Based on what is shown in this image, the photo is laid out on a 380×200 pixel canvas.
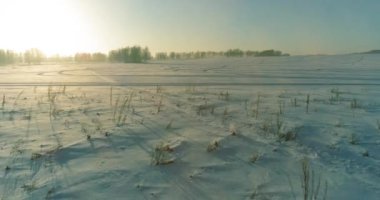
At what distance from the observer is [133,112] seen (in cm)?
797

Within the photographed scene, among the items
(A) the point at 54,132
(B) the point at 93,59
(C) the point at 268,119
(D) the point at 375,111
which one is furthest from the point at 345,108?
(B) the point at 93,59

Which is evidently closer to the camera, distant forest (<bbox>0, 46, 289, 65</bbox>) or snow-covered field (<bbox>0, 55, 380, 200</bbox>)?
snow-covered field (<bbox>0, 55, 380, 200</bbox>)

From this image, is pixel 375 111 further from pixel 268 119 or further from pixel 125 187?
pixel 125 187

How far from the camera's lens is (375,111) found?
805 cm

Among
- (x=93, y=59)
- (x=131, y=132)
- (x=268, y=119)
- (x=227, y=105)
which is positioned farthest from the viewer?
(x=93, y=59)

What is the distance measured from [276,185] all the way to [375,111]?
17.1 ft

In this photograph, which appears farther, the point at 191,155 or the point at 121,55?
the point at 121,55

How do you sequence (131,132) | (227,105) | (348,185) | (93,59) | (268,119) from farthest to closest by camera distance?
1. (93,59)
2. (227,105)
3. (268,119)
4. (131,132)
5. (348,185)

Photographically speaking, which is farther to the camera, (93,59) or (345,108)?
(93,59)

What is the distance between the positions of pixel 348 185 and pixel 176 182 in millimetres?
2000

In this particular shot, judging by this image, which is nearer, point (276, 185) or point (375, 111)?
point (276, 185)

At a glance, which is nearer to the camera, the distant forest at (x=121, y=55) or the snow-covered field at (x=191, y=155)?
the snow-covered field at (x=191, y=155)

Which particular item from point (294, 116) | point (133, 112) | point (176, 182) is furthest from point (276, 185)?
point (133, 112)

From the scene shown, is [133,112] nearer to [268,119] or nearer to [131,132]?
[131,132]
